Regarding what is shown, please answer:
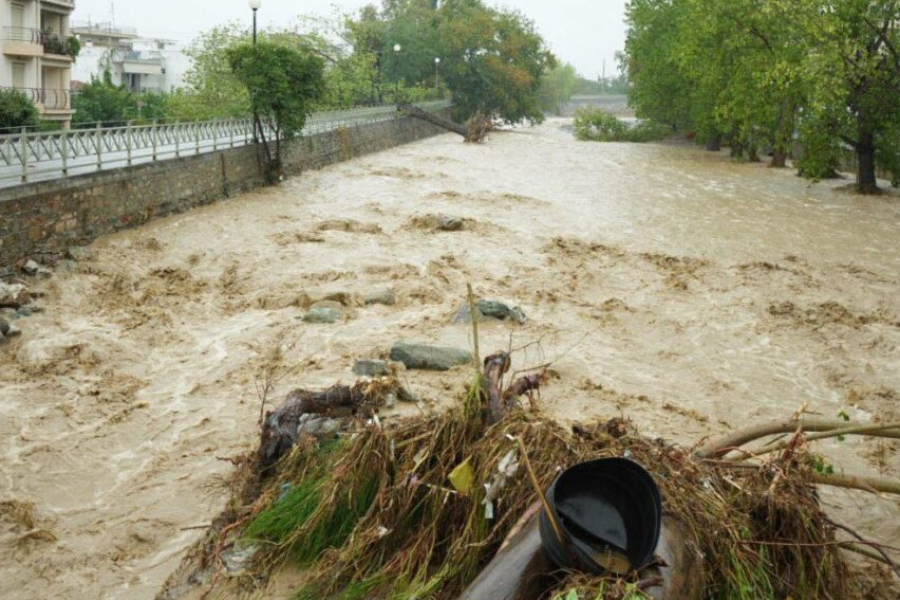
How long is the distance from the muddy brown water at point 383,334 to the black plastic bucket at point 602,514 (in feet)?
11.1

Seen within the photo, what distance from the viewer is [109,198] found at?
1742 centimetres

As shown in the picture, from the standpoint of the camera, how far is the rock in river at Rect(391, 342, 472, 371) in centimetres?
1078

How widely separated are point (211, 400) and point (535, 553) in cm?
642

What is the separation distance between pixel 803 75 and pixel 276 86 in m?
14.6

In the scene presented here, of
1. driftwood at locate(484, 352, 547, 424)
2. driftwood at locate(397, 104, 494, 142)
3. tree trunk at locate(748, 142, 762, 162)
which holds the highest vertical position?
driftwood at locate(397, 104, 494, 142)

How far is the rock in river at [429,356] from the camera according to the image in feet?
35.4

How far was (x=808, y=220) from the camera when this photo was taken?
77.2 feet

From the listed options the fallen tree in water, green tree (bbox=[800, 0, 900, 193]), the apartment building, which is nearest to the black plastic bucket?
the fallen tree in water

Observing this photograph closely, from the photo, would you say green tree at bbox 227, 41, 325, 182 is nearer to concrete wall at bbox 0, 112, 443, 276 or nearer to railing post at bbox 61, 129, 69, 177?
concrete wall at bbox 0, 112, 443, 276

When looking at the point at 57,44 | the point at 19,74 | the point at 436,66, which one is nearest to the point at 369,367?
the point at 19,74

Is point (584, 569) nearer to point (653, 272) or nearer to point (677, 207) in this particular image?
point (653, 272)

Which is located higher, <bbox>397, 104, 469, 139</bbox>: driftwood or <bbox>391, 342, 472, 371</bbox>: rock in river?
<bbox>397, 104, 469, 139</bbox>: driftwood

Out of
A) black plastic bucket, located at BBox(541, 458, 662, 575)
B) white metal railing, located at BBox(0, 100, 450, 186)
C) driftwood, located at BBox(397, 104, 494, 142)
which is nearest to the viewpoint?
black plastic bucket, located at BBox(541, 458, 662, 575)

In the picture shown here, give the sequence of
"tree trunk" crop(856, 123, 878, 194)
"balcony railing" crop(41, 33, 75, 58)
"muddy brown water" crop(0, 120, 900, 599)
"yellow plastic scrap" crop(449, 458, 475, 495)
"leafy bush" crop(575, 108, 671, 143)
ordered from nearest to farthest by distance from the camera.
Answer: "yellow plastic scrap" crop(449, 458, 475, 495) < "muddy brown water" crop(0, 120, 900, 599) < "tree trunk" crop(856, 123, 878, 194) < "balcony railing" crop(41, 33, 75, 58) < "leafy bush" crop(575, 108, 671, 143)
